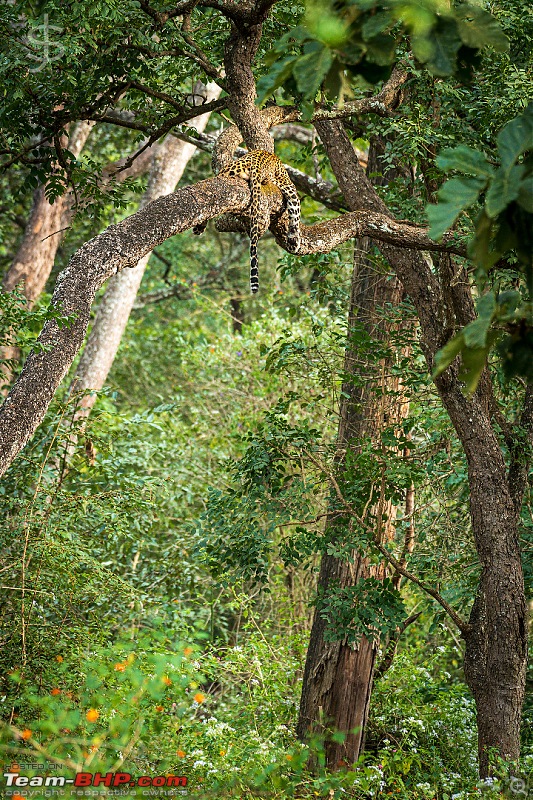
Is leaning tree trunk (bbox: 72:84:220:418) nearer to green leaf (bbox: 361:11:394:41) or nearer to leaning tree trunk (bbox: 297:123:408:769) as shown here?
leaning tree trunk (bbox: 297:123:408:769)

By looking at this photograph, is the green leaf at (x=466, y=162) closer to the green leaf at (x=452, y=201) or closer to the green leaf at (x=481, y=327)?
the green leaf at (x=452, y=201)

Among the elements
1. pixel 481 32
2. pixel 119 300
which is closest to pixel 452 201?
pixel 481 32

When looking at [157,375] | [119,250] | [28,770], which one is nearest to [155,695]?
[28,770]

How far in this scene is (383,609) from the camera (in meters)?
4.61

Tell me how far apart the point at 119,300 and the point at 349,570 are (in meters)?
4.75

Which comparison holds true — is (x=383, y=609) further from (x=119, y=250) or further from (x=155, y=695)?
(x=119, y=250)

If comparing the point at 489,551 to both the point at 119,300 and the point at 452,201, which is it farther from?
the point at 119,300

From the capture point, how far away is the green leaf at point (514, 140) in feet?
5.44

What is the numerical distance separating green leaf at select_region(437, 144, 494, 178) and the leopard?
7.03 feet

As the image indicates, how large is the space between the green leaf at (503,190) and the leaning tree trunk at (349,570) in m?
3.41

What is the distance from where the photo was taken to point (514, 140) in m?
1.68

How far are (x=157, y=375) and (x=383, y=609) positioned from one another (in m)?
8.68

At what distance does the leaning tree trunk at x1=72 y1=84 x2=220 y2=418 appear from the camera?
919 centimetres

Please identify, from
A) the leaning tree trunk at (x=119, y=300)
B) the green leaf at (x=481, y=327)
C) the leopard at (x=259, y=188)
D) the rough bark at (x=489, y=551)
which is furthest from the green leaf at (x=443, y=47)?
the leaning tree trunk at (x=119, y=300)
